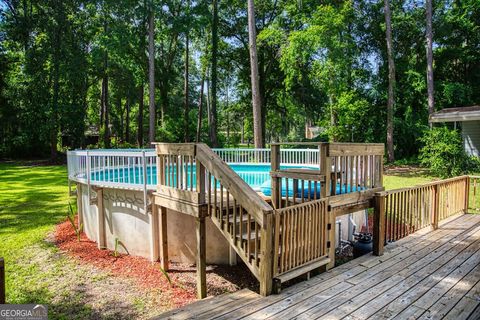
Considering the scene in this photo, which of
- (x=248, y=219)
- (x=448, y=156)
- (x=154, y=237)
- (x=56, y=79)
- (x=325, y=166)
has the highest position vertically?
(x=56, y=79)

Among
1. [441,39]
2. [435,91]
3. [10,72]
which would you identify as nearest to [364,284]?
[435,91]

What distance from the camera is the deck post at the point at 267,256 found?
3.32 meters

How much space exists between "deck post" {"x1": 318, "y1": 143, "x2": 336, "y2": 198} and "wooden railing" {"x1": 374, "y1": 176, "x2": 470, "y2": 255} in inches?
41.3

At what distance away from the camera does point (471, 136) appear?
1416cm

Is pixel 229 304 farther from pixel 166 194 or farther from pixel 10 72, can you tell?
pixel 10 72

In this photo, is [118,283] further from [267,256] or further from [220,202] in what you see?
[267,256]

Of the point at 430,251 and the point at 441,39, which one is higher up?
the point at 441,39

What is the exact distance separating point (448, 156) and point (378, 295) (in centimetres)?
1066

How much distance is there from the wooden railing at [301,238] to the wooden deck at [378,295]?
0.68 feet

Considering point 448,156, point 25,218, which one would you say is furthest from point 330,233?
point 448,156

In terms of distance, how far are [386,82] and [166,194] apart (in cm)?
1885

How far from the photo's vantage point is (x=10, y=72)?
24.3m

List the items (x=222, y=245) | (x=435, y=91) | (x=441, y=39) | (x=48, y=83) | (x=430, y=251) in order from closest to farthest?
1. (x=430, y=251)
2. (x=222, y=245)
3. (x=435, y=91)
4. (x=441, y=39)
5. (x=48, y=83)

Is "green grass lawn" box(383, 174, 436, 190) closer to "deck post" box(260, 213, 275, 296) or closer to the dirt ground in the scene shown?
the dirt ground
